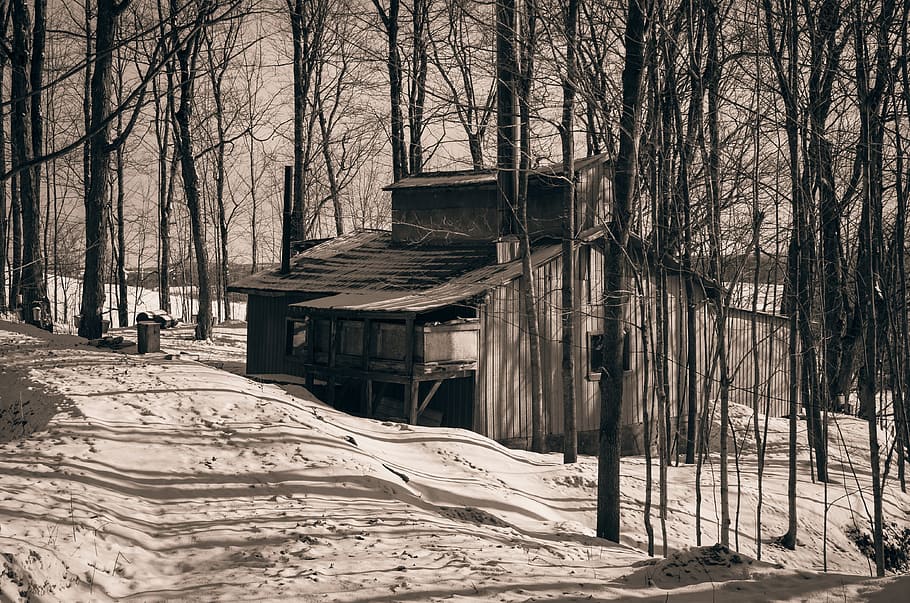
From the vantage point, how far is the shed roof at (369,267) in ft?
66.2

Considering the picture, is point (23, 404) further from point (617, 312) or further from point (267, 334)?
point (267, 334)

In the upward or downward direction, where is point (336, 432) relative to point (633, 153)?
downward

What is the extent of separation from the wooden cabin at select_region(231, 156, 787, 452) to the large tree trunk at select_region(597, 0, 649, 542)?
363 centimetres

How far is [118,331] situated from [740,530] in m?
26.2

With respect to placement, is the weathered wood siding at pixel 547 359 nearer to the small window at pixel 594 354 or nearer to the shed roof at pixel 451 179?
the small window at pixel 594 354

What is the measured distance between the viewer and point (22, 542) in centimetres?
654

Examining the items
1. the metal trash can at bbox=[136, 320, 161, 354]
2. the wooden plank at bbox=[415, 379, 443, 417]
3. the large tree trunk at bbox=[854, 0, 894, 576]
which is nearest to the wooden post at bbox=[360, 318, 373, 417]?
the wooden plank at bbox=[415, 379, 443, 417]

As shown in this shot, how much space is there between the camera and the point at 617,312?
36.8 ft


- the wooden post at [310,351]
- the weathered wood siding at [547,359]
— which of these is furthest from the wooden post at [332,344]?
the weathered wood siding at [547,359]

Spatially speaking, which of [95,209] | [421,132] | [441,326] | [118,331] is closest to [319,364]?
[441,326]

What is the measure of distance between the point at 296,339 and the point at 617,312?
13.1 metres

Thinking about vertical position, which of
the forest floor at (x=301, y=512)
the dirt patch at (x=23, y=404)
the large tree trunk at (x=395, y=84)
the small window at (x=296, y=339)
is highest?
the large tree trunk at (x=395, y=84)

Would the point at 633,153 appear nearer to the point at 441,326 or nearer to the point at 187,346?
the point at 441,326

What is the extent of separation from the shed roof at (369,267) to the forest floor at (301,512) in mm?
5994
